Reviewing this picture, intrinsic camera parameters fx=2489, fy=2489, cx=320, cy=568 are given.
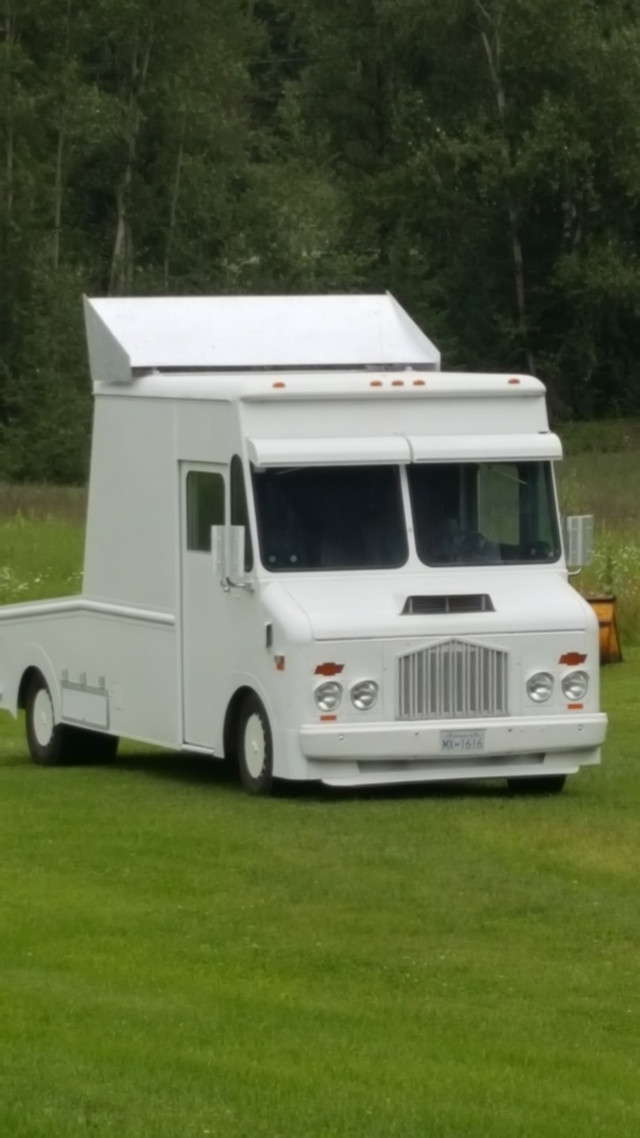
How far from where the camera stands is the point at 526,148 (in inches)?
2479

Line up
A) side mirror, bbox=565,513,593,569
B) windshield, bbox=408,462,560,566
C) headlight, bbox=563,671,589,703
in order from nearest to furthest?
1. headlight, bbox=563,671,589,703
2. windshield, bbox=408,462,560,566
3. side mirror, bbox=565,513,593,569

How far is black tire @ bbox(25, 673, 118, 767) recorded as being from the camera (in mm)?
17875

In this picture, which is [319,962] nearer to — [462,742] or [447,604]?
[462,742]

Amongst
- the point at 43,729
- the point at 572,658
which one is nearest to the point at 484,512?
the point at 572,658

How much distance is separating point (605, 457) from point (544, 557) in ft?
150

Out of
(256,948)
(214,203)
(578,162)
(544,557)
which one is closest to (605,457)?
(578,162)

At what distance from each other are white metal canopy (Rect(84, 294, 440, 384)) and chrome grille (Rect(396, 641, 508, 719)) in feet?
9.07

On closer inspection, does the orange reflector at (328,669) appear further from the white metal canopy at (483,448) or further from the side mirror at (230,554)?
the white metal canopy at (483,448)

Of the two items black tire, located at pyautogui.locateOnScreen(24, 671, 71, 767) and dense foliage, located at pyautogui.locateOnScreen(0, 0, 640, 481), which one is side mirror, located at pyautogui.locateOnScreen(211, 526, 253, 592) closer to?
black tire, located at pyautogui.locateOnScreen(24, 671, 71, 767)

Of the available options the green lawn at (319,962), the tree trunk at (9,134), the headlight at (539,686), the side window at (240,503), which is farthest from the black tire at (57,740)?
the tree trunk at (9,134)

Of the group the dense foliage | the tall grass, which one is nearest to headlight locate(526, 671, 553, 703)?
the tall grass

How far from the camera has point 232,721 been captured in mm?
15633

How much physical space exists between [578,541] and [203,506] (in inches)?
94.5

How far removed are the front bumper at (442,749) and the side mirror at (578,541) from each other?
1.09m
